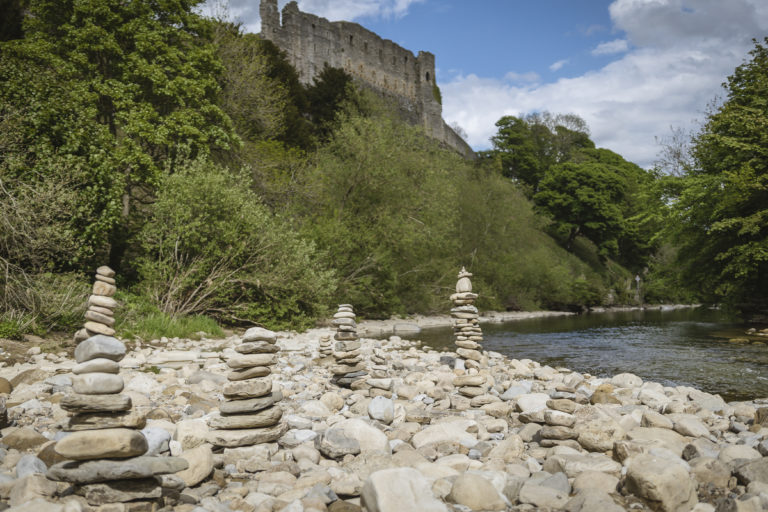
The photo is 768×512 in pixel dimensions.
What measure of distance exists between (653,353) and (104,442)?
45.8 ft

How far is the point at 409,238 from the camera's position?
848 inches

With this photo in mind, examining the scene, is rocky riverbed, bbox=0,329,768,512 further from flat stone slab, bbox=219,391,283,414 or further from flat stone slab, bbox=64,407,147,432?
flat stone slab, bbox=219,391,283,414

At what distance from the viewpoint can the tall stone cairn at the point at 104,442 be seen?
2988mm

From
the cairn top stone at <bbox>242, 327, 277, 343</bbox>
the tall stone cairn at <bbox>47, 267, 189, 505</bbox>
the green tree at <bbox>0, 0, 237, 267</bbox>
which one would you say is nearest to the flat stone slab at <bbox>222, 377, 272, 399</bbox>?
the cairn top stone at <bbox>242, 327, 277, 343</bbox>

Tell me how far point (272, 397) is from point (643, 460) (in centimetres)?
325

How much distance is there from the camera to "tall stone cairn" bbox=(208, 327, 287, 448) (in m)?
4.38

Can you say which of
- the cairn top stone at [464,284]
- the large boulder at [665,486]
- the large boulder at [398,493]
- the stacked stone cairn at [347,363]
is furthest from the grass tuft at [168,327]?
the large boulder at [665,486]

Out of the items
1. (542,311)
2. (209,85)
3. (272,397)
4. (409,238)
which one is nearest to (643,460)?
(272,397)

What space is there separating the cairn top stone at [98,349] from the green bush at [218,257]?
9905 mm

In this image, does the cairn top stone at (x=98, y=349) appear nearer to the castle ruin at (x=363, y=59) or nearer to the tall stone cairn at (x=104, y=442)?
the tall stone cairn at (x=104, y=442)

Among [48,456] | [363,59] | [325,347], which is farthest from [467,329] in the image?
[363,59]

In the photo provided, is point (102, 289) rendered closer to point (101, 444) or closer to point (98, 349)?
point (98, 349)

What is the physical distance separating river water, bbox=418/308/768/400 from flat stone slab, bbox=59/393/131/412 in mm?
8803

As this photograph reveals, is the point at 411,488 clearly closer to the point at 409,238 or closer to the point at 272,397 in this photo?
the point at 272,397
